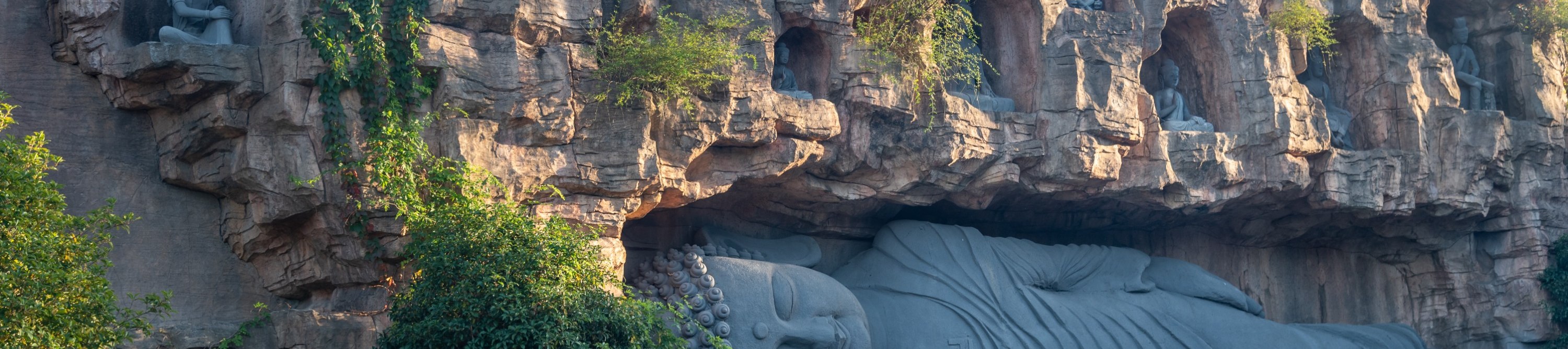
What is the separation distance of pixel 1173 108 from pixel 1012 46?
1.77 metres

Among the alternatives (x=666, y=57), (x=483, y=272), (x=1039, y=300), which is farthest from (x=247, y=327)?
(x=1039, y=300)

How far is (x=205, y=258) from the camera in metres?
9.21

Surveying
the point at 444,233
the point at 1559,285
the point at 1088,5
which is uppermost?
the point at 1088,5

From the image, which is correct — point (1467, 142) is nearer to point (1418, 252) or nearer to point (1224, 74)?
point (1418, 252)

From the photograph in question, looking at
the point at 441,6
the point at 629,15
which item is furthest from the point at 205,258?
the point at 629,15

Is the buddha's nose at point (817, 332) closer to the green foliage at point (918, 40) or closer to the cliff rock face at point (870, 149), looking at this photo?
the cliff rock face at point (870, 149)

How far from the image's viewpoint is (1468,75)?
553 inches

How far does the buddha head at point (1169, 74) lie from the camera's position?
12703mm

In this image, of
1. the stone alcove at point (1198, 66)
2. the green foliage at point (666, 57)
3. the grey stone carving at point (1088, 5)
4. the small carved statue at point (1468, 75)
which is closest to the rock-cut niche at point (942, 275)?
the stone alcove at point (1198, 66)

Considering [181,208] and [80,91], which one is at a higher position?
[80,91]

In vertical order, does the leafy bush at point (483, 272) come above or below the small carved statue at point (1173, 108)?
below

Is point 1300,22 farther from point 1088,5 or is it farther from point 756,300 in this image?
point 756,300

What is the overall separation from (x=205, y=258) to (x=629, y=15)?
3316 mm

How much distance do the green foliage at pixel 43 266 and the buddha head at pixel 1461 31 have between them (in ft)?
42.1
